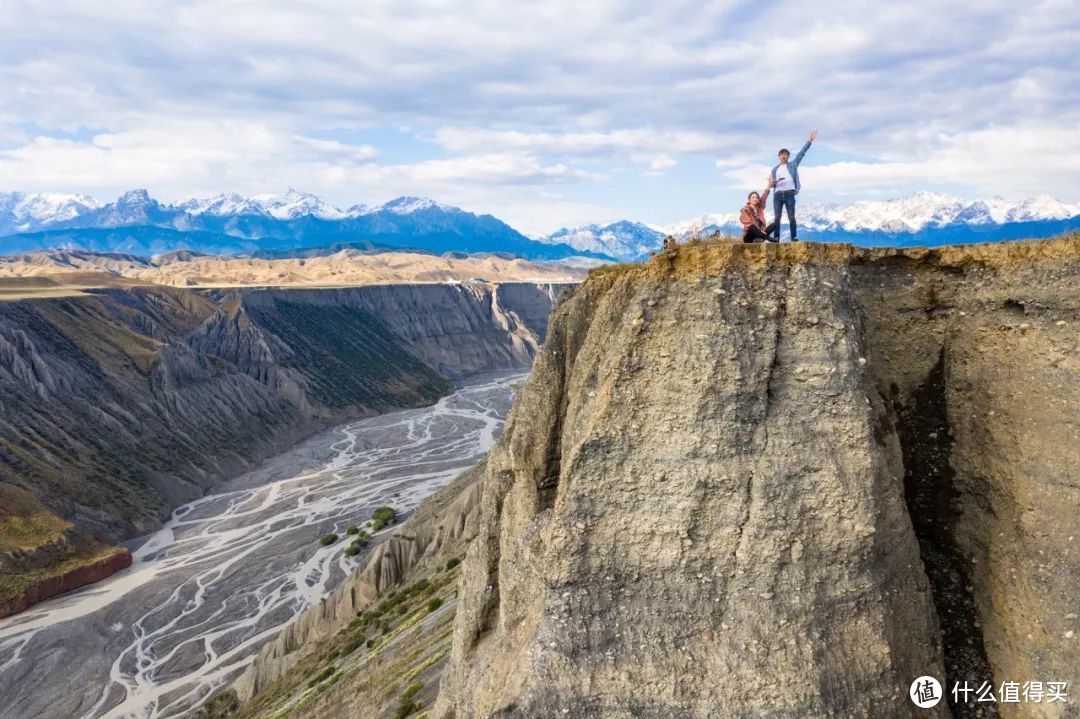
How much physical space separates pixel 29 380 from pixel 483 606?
240ft

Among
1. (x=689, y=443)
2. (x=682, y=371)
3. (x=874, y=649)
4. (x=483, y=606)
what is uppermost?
(x=682, y=371)

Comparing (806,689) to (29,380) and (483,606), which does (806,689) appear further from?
(29,380)

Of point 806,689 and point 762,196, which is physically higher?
point 762,196

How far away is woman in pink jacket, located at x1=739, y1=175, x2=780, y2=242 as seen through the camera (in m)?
12.4

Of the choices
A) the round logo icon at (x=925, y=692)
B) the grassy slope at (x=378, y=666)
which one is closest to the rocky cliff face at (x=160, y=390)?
the grassy slope at (x=378, y=666)

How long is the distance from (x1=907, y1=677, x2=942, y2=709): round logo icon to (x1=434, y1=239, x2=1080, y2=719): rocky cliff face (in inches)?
6.2

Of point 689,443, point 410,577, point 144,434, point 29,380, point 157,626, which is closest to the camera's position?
point 689,443

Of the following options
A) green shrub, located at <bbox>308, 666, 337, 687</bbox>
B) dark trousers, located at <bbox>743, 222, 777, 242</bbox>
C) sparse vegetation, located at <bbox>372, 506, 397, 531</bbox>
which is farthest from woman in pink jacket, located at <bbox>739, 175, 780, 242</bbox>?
sparse vegetation, located at <bbox>372, 506, 397, 531</bbox>

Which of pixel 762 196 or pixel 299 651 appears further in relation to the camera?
pixel 299 651

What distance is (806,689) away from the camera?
1046 cm

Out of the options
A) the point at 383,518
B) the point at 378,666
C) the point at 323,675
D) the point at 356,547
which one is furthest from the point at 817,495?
the point at 383,518

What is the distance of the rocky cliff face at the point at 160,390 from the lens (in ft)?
189

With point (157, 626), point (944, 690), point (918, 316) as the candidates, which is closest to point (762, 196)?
point (918, 316)

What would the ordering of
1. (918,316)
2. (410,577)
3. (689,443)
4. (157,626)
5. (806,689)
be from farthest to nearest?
(157,626)
(410,577)
(918,316)
(689,443)
(806,689)
